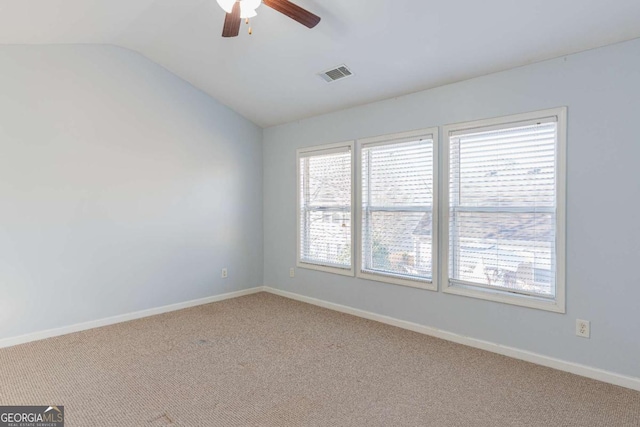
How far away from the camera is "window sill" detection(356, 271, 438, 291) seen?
352 cm

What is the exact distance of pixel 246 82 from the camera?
13.5 feet

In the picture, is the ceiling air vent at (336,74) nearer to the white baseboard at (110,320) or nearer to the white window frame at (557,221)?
the white window frame at (557,221)

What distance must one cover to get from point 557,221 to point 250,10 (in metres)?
2.71

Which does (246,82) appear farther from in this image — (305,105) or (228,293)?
(228,293)

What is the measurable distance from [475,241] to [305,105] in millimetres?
2480

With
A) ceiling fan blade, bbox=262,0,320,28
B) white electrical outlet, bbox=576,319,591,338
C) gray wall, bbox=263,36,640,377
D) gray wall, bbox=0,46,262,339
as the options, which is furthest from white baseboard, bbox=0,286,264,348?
white electrical outlet, bbox=576,319,591,338

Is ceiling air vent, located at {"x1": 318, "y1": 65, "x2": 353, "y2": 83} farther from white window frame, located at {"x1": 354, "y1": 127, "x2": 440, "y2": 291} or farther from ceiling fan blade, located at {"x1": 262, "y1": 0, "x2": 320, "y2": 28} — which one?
ceiling fan blade, located at {"x1": 262, "y1": 0, "x2": 320, "y2": 28}

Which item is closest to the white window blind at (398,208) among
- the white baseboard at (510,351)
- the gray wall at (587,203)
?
the gray wall at (587,203)

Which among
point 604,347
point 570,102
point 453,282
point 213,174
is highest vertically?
point 570,102

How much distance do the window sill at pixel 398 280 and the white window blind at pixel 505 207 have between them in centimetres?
21

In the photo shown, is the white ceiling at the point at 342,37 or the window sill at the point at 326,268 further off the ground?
the white ceiling at the point at 342,37

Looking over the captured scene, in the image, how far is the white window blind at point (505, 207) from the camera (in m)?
2.86

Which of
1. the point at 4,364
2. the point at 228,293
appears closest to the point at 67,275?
the point at 4,364

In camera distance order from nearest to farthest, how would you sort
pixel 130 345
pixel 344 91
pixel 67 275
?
pixel 130 345 → pixel 67 275 → pixel 344 91
